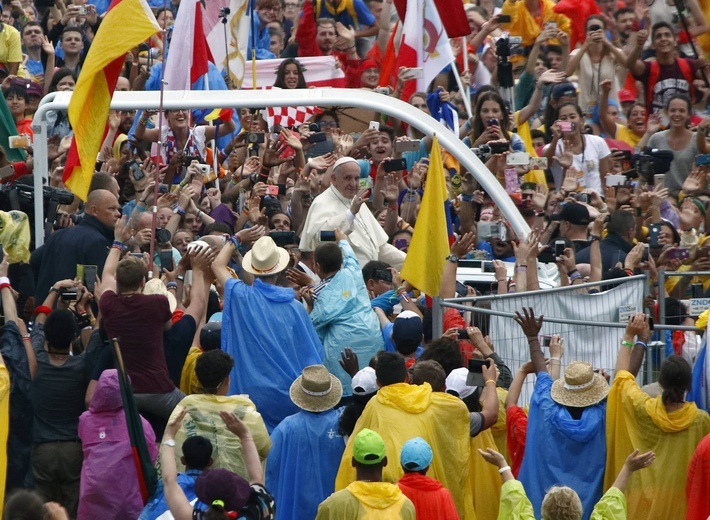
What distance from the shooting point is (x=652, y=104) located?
16266mm

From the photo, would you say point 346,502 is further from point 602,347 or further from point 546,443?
point 602,347

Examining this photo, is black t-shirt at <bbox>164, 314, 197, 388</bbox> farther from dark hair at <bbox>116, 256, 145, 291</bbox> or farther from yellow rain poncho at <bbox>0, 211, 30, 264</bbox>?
yellow rain poncho at <bbox>0, 211, 30, 264</bbox>

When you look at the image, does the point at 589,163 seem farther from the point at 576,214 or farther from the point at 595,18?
the point at 595,18

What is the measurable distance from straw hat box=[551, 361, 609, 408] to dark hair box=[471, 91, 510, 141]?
5.15m

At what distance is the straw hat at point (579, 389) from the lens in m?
8.91

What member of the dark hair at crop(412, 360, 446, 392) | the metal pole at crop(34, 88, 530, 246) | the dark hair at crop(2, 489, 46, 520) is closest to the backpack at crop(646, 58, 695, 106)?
the metal pole at crop(34, 88, 530, 246)

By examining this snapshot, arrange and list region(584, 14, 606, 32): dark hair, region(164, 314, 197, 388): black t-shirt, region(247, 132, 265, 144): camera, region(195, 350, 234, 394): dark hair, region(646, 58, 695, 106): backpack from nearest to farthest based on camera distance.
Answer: region(195, 350, 234, 394): dark hair
region(164, 314, 197, 388): black t-shirt
region(247, 132, 265, 144): camera
region(646, 58, 695, 106): backpack
region(584, 14, 606, 32): dark hair

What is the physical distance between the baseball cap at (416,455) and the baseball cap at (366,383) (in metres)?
0.90

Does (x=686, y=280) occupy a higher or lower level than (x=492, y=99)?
lower

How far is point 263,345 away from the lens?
9.88 m

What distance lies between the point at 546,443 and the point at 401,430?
0.91 m

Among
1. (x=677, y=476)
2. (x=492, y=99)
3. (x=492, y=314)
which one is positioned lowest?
(x=677, y=476)

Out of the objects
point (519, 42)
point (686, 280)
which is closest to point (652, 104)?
point (519, 42)

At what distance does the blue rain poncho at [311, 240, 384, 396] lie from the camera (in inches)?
408
